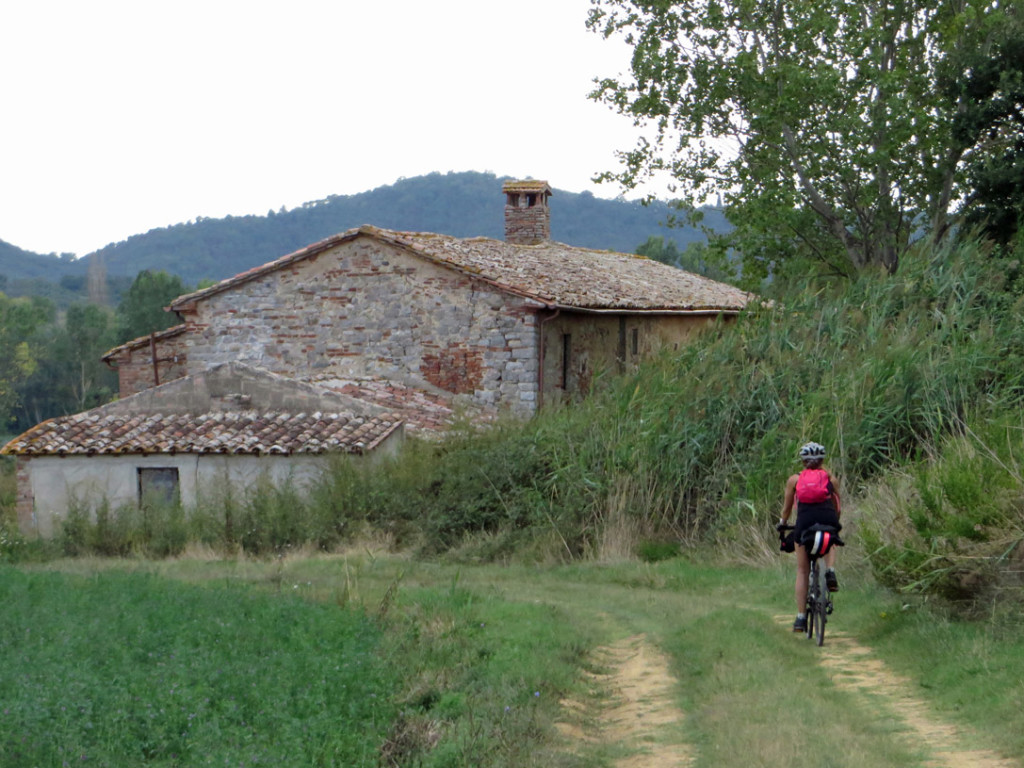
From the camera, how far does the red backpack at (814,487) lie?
881 cm

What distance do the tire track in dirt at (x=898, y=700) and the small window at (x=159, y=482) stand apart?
1426 centimetres

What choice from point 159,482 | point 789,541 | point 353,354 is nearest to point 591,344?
point 353,354

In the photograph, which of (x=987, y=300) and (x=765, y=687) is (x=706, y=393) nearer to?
(x=987, y=300)

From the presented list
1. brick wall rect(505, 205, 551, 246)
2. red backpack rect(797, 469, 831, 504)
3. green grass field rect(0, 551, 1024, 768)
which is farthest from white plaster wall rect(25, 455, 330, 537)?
brick wall rect(505, 205, 551, 246)

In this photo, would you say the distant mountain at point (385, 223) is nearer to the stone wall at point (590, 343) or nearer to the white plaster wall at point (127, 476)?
the stone wall at point (590, 343)

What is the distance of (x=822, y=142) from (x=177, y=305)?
1533 centimetres

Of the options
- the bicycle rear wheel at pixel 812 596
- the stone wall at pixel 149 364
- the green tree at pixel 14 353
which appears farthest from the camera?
the green tree at pixel 14 353

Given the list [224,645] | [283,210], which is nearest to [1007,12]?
[224,645]

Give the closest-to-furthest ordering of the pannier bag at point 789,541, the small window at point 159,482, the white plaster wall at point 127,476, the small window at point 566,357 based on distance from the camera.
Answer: the pannier bag at point 789,541, the white plaster wall at point 127,476, the small window at point 159,482, the small window at point 566,357

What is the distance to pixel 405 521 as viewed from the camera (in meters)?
17.6

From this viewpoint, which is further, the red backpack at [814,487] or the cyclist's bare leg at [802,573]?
the cyclist's bare leg at [802,573]

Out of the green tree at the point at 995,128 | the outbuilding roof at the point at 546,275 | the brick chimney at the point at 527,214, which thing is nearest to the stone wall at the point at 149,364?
the outbuilding roof at the point at 546,275

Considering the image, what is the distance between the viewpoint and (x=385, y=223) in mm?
107188

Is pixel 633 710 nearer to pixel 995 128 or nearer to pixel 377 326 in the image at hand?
pixel 995 128
